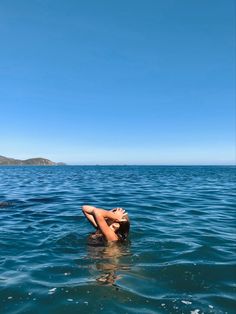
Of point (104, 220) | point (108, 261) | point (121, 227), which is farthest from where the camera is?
point (121, 227)

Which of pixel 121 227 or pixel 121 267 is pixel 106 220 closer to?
pixel 121 227

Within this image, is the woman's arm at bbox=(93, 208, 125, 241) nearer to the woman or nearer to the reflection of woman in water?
the woman

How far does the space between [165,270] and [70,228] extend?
6.04m

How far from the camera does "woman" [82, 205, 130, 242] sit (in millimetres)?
9742

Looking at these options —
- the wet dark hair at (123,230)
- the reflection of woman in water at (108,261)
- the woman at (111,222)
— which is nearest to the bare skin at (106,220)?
the woman at (111,222)

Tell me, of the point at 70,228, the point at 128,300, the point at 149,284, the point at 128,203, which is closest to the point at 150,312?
the point at 128,300

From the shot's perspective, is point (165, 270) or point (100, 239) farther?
point (100, 239)

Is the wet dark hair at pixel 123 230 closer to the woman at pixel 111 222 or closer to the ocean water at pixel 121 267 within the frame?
the woman at pixel 111 222

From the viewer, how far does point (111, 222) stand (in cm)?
1026

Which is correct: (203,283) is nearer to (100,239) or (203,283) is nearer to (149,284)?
(149,284)

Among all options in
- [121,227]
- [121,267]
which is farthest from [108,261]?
[121,227]

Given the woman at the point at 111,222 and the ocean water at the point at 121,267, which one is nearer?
the ocean water at the point at 121,267

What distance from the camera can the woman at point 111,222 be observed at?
32.0 feet

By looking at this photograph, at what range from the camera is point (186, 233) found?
1257cm
